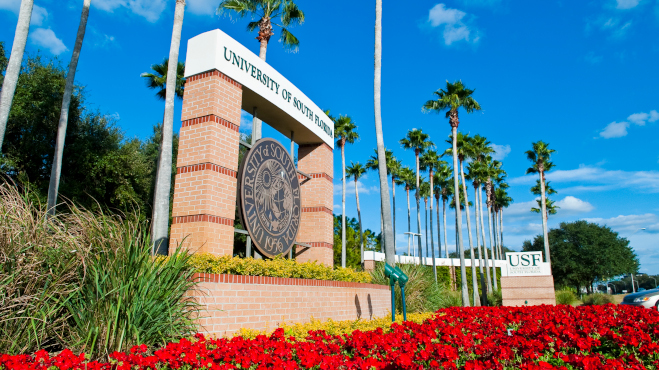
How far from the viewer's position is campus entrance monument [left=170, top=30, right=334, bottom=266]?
953 centimetres

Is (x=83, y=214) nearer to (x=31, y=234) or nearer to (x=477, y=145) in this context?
(x=31, y=234)

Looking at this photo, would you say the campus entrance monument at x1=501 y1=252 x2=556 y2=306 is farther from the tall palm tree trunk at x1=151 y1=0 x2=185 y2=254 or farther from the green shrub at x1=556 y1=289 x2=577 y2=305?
the tall palm tree trunk at x1=151 y1=0 x2=185 y2=254

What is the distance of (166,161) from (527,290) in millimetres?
→ 17728

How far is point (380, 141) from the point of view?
18.5 meters

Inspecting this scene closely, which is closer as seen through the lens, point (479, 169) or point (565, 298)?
point (565, 298)

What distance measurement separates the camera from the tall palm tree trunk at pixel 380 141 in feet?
57.8

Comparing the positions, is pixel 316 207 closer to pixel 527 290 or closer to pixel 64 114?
pixel 64 114

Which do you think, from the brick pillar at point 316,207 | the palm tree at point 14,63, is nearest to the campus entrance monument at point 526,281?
the brick pillar at point 316,207

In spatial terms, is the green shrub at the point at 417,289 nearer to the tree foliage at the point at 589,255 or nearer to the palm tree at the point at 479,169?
the palm tree at the point at 479,169

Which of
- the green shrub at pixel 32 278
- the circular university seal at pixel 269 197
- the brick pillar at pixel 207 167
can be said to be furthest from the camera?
the circular university seal at pixel 269 197

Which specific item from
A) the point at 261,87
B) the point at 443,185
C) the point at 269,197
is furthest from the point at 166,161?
the point at 443,185

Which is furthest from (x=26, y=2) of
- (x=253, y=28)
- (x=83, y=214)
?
(x=253, y=28)

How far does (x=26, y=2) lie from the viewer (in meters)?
11.9

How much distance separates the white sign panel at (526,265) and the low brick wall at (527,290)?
0.79ft
